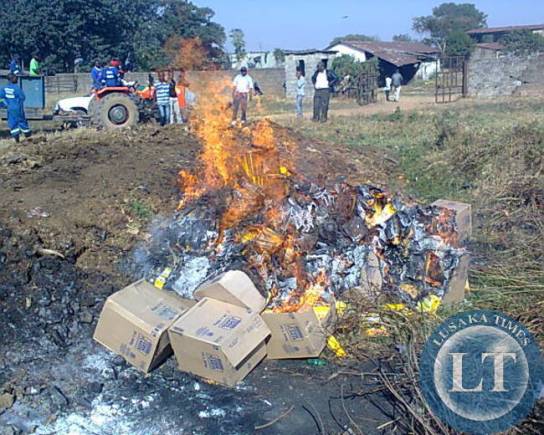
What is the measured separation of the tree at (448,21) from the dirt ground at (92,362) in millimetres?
51399

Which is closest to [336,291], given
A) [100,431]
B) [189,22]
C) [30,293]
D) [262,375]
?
[262,375]

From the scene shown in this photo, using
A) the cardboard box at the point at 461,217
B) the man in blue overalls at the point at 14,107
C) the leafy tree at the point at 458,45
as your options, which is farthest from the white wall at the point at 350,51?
the cardboard box at the point at 461,217

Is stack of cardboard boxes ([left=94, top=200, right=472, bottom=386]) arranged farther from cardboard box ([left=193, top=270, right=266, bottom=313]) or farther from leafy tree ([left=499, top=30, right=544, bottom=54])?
leafy tree ([left=499, top=30, right=544, bottom=54])

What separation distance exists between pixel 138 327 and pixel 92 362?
0.56 meters

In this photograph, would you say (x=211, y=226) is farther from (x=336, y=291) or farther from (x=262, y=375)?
(x=262, y=375)

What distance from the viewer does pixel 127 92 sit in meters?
13.1

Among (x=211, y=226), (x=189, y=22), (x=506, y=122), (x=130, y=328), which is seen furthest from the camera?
(x=189, y=22)

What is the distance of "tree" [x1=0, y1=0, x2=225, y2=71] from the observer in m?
30.5

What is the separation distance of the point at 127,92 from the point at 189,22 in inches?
920

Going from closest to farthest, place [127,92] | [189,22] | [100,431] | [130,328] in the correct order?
[100,431], [130,328], [127,92], [189,22]

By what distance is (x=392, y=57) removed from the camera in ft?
111

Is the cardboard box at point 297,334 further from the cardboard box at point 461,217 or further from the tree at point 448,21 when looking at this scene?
the tree at point 448,21

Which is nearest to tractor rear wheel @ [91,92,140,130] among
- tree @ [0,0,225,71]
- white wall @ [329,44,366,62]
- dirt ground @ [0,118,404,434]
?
dirt ground @ [0,118,404,434]

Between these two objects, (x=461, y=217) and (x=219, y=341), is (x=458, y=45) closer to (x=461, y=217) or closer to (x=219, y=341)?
(x=461, y=217)
